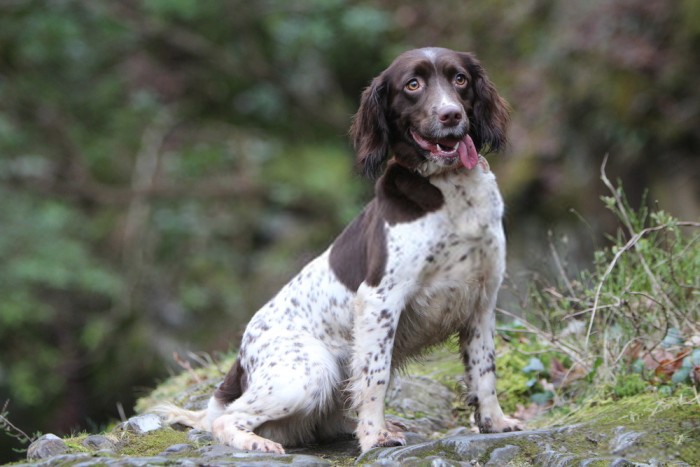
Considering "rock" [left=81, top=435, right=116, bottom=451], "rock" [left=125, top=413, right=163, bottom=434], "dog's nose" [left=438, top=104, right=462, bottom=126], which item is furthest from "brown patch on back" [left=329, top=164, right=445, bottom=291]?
"rock" [left=81, top=435, right=116, bottom=451]

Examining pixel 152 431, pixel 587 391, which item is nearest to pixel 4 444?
pixel 152 431

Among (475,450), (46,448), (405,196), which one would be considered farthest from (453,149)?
(46,448)

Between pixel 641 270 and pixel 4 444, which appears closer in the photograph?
pixel 641 270

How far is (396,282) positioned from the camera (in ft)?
14.2

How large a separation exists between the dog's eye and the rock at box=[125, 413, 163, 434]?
190cm

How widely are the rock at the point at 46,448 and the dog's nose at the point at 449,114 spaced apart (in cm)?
201

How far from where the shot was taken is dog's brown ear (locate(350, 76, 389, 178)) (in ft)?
14.9

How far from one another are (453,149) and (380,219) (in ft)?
1.42

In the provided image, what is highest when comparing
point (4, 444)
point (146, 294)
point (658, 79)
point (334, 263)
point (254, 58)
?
point (254, 58)

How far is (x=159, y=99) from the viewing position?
14.1m

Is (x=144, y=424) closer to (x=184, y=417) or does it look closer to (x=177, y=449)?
(x=184, y=417)

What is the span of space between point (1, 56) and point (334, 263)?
940 centimetres

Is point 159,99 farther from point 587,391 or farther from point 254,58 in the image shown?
point 587,391

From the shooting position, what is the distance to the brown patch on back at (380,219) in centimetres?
436
